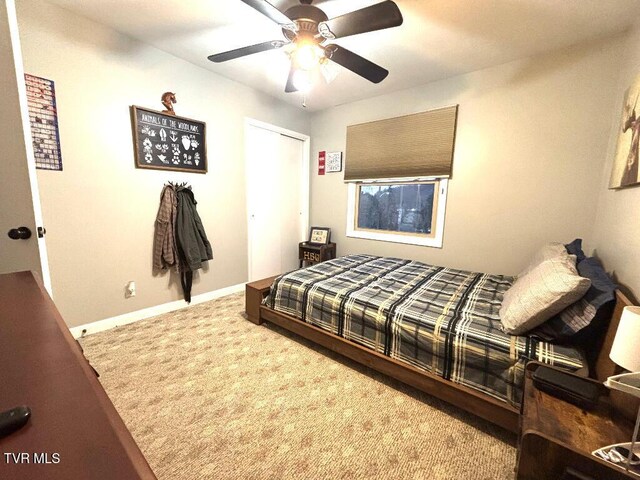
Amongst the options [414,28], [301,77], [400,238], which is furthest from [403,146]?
[301,77]

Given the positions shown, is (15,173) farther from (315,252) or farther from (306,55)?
(315,252)

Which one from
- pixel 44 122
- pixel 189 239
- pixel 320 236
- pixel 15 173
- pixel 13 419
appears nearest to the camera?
pixel 13 419

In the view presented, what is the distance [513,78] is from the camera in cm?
247

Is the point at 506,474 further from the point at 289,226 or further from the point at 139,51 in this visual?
the point at 139,51

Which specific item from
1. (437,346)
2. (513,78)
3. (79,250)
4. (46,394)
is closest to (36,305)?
(46,394)

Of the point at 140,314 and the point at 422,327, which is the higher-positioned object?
the point at 422,327

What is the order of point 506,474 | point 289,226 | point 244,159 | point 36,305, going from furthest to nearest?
point 289,226 → point 244,159 → point 506,474 → point 36,305

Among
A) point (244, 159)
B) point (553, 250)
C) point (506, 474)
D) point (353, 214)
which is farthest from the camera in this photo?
point (353, 214)

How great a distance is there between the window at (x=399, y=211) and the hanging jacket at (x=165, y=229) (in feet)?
7.29

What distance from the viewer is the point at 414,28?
6.51ft

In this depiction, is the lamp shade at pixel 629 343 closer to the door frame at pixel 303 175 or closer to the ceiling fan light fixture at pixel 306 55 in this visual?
the ceiling fan light fixture at pixel 306 55

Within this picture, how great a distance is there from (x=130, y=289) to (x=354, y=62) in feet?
8.92

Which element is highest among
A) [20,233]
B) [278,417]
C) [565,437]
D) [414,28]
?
[414,28]

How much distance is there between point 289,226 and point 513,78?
10.1ft
